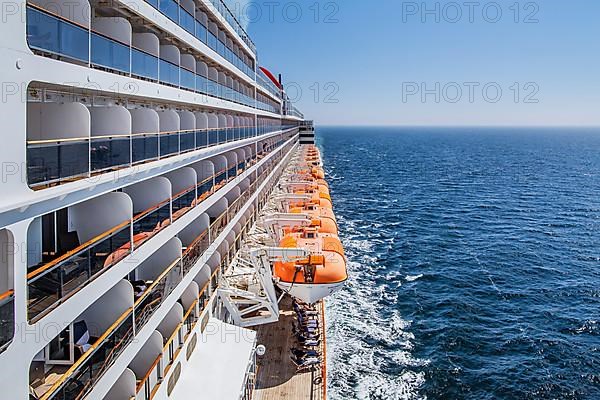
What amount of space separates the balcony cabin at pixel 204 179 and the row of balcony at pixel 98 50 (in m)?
2.50

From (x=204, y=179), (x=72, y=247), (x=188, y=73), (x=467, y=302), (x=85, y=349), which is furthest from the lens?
(x=467, y=302)

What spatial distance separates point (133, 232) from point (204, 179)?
627cm

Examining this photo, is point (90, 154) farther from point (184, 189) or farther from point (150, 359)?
point (184, 189)

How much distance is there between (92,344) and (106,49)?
14.7ft

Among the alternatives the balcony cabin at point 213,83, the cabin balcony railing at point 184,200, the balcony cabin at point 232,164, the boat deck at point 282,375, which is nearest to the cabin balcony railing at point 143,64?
the cabin balcony railing at point 184,200

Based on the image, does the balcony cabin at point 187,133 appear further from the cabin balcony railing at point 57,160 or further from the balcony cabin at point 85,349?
the cabin balcony railing at point 57,160

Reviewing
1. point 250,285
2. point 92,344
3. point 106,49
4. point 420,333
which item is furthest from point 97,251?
point 420,333

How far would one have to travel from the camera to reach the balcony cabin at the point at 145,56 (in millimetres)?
9250

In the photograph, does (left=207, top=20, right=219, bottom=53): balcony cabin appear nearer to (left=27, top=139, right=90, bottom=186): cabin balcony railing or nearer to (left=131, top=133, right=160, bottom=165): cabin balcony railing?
(left=131, top=133, right=160, bottom=165): cabin balcony railing

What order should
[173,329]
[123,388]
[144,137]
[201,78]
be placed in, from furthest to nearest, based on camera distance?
[201,78] → [173,329] → [144,137] → [123,388]

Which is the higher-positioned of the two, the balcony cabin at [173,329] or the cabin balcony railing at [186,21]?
the cabin balcony railing at [186,21]

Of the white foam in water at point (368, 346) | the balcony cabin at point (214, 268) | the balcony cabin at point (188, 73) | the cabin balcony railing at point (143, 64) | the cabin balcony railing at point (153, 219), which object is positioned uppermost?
Answer: the balcony cabin at point (188, 73)

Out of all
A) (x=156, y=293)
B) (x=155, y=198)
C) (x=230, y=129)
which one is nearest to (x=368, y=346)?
(x=230, y=129)

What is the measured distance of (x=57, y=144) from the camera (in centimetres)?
641
